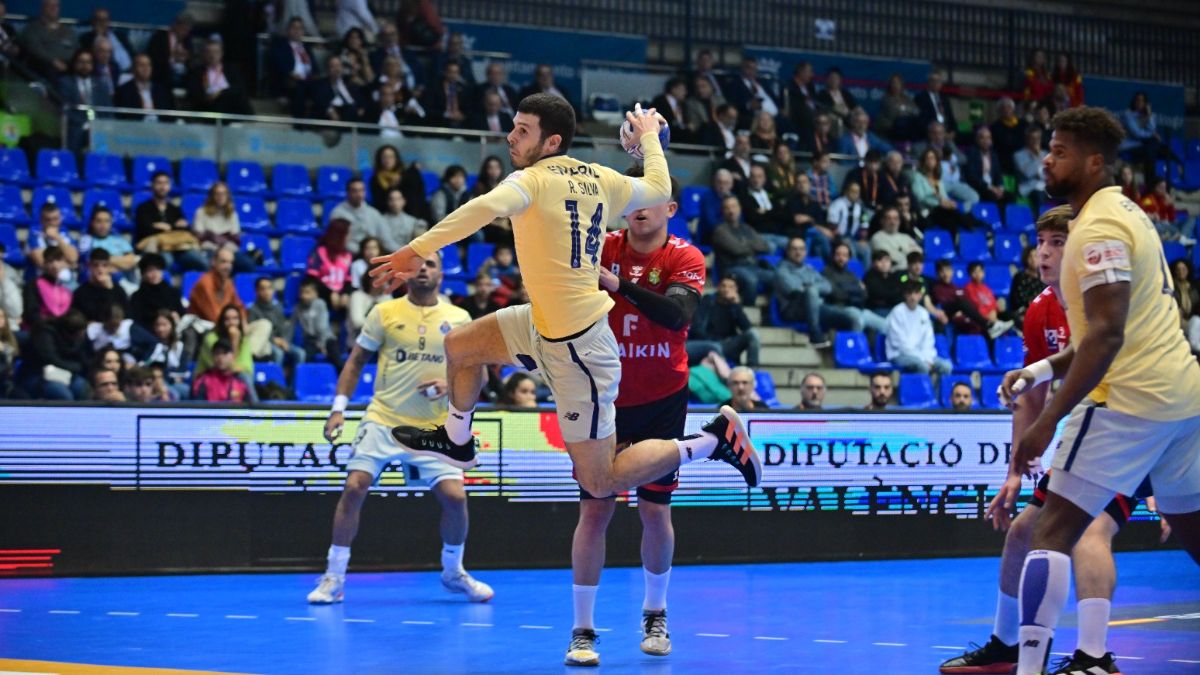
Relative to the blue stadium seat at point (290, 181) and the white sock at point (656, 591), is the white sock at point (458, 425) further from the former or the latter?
the blue stadium seat at point (290, 181)

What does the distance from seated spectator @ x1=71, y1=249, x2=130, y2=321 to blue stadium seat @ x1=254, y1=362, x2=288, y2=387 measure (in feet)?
4.28

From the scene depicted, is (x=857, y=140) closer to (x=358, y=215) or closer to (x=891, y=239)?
(x=891, y=239)

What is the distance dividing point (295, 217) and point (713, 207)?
486 centimetres

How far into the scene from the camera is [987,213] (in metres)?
21.2

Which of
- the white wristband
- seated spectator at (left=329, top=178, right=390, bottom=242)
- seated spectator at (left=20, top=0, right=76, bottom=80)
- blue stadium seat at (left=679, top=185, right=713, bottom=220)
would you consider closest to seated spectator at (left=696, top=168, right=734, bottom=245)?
blue stadium seat at (left=679, top=185, right=713, bottom=220)

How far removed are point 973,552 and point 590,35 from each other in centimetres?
1137

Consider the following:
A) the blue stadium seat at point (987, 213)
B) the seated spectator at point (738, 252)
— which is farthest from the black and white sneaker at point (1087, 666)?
the blue stadium seat at point (987, 213)

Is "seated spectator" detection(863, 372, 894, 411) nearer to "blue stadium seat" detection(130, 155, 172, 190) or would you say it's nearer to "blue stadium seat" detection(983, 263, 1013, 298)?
"blue stadium seat" detection(983, 263, 1013, 298)

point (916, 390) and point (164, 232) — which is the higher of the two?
point (164, 232)

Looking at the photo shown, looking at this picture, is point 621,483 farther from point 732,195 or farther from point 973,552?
point 732,195

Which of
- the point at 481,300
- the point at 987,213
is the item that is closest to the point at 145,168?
the point at 481,300

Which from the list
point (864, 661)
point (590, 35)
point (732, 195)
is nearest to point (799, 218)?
point (732, 195)

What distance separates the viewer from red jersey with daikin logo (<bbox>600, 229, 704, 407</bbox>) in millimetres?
7895

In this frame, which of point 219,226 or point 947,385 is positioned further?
point 947,385
